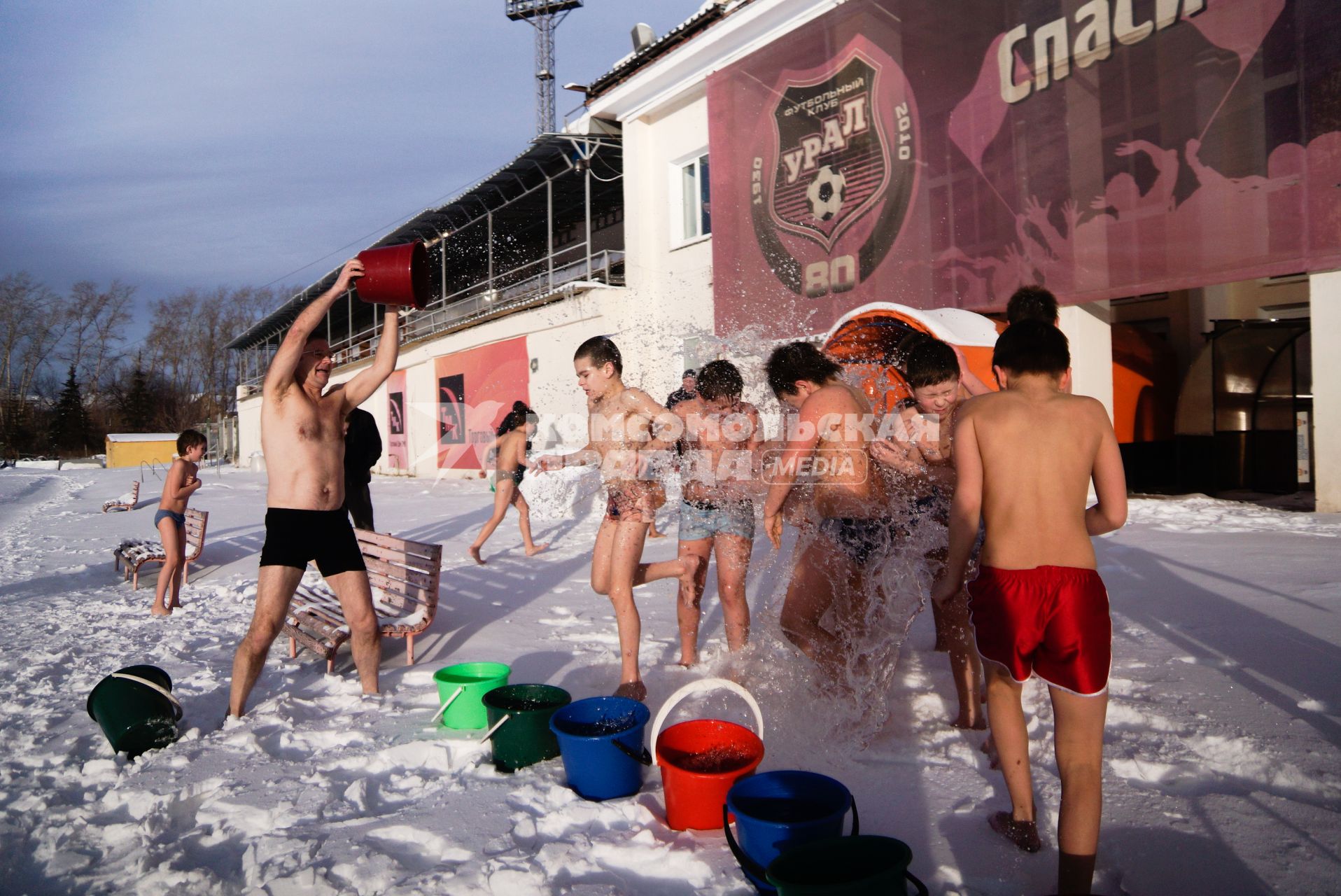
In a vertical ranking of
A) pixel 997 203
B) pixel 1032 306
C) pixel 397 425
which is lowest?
pixel 1032 306

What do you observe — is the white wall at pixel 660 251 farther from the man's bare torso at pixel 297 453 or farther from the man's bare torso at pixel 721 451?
the man's bare torso at pixel 297 453

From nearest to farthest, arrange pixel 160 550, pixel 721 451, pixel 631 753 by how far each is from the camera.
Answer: pixel 631 753
pixel 721 451
pixel 160 550

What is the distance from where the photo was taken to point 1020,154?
432 inches

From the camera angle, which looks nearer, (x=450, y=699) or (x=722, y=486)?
(x=450, y=699)

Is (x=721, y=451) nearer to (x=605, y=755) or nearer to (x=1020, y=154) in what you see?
(x=605, y=755)

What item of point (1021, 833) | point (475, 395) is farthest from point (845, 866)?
point (475, 395)

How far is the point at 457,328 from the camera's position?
2239 centimetres

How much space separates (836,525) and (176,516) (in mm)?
6299

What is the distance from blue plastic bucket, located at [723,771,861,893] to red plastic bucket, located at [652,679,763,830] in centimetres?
11

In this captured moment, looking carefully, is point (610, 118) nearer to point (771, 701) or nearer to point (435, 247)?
point (435, 247)

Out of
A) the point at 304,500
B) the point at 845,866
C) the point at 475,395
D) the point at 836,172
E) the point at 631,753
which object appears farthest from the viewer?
the point at 475,395

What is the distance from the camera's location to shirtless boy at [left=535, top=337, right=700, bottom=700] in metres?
4.16

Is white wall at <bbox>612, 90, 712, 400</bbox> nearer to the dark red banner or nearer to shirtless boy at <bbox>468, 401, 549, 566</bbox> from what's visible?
the dark red banner

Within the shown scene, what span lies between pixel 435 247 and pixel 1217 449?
77.3 ft
